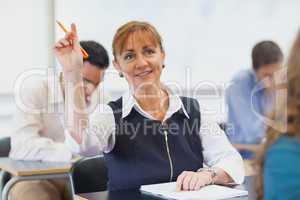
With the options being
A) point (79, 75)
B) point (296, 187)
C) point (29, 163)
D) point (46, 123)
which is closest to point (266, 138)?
point (296, 187)

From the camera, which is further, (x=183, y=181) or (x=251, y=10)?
(x=251, y=10)

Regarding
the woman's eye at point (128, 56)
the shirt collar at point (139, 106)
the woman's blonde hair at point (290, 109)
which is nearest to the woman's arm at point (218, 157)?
the shirt collar at point (139, 106)

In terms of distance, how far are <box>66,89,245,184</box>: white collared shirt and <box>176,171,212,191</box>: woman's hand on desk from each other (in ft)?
0.57

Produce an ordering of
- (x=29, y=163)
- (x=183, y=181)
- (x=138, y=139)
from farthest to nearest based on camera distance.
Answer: (x=29, y=163) → (x=138, y=139) → (x=183, y=181)

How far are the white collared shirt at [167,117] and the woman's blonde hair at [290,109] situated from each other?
40.3 inches

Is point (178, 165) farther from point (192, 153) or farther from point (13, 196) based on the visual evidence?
point (13, 196)

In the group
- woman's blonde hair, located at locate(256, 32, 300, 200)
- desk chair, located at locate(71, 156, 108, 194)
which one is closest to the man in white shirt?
desk chair, located at locate(71, 156, 108, 194)

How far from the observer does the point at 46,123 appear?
3.12 metres

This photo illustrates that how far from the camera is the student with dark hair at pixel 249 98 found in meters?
3.62

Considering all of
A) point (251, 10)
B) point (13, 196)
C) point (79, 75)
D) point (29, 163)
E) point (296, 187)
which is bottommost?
point (13, 196)

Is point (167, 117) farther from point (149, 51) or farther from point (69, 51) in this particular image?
point (69, 51)

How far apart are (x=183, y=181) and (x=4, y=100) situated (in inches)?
93.1

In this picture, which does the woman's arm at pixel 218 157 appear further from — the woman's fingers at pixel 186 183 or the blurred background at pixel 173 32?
the blurred background at pixel 173 32

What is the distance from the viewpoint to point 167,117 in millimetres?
2166
